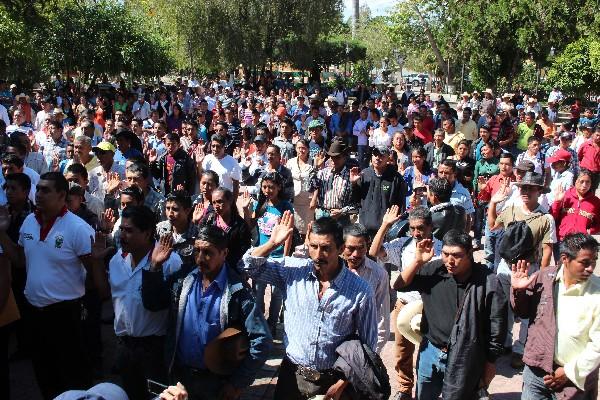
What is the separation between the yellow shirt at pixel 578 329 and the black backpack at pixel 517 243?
144 centimetres

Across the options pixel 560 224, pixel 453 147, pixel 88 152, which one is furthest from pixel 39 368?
pixel 453 147

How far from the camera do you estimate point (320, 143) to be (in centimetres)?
1059

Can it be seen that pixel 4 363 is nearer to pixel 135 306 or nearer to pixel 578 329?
pixel 135 306

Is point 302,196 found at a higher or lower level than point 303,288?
lower

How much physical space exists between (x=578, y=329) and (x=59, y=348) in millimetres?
3448

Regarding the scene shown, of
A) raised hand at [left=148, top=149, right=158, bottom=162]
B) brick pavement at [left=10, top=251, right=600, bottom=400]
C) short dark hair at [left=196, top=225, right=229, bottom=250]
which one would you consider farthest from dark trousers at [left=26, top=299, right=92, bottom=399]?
raised hand at [left=148, top=149, right=158, bottom=162]

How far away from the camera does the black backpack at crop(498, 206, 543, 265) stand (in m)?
5.52

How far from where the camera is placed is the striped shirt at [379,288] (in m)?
4.66

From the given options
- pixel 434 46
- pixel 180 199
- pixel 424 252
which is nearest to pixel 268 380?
pixel 180 199

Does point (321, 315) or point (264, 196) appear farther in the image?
point (264, 196)

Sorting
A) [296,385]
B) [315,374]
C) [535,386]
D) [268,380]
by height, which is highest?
[315,374]

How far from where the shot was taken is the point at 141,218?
4.32 meters

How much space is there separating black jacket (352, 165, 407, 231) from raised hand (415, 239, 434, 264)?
2.76 metres

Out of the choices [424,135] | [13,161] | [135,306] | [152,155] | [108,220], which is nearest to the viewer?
[135,306]
